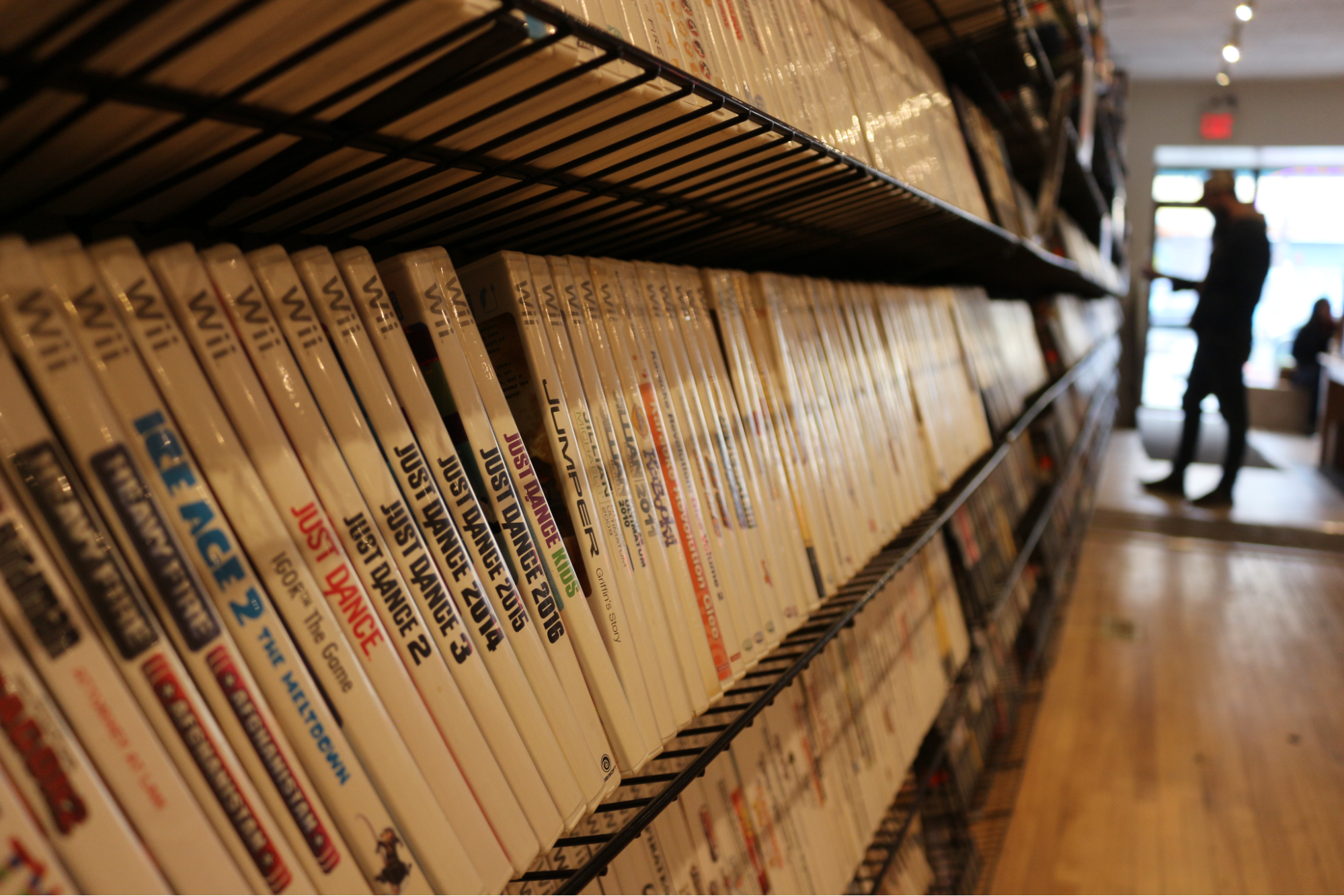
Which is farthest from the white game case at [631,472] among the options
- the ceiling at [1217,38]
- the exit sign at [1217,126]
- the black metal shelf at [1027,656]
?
the exit sign at [1217,126]

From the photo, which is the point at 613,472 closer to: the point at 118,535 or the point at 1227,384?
the point at 118,535

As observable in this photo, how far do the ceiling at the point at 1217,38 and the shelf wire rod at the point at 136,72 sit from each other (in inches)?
248

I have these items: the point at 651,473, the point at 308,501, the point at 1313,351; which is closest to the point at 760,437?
the point at 651,473

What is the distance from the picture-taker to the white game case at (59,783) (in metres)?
0.32

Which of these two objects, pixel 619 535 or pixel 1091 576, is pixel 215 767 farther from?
pixel 1091 576

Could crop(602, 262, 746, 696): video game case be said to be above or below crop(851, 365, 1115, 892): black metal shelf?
above

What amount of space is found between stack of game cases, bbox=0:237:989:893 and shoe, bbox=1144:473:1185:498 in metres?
4.87

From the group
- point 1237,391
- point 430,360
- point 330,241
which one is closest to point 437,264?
point 430,360

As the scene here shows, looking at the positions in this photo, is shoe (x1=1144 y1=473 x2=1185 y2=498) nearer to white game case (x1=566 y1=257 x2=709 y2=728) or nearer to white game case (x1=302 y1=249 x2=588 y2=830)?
white game case (x1=566 y1=257 x2=709 y2=728)

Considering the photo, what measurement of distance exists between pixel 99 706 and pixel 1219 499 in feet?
17.1

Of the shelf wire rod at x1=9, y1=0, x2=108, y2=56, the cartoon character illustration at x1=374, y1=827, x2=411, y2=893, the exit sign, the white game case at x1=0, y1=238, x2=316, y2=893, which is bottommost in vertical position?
the cartoon character illustration at x1=374, y1=827, x2=411, y2=893

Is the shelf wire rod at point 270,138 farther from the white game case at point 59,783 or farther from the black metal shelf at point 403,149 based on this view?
the white game case at point 59,783

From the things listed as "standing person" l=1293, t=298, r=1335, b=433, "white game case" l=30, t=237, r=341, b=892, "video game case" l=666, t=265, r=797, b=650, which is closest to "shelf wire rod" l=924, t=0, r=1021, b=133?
"video game case" l=666, t=265, r=797, b=650

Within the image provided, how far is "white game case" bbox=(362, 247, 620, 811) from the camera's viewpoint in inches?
19.8
